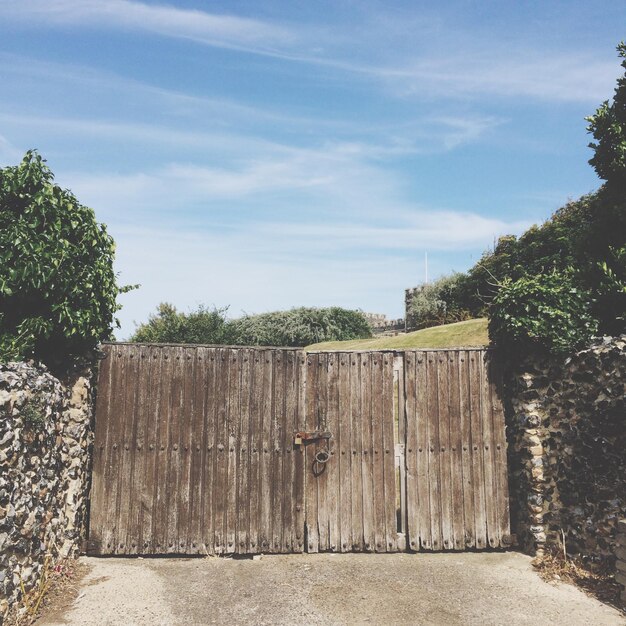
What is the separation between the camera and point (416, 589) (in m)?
6.03

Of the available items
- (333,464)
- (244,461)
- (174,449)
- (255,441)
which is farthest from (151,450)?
(333,464)

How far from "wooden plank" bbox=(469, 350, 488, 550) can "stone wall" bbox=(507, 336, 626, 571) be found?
16.8 inches

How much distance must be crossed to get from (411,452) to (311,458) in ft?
4.32

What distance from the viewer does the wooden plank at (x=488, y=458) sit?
722cm

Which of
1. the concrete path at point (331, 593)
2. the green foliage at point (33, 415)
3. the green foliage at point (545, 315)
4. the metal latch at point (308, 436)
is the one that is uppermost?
the green foliage at point (545, 315)

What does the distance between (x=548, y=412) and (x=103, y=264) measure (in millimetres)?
5745

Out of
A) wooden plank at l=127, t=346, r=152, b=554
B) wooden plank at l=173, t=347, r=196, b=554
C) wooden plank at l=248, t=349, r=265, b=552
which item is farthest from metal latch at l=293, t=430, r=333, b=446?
wooden plank at l=127, t=346, r=152, b=554

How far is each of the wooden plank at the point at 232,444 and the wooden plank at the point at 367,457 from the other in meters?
1.64

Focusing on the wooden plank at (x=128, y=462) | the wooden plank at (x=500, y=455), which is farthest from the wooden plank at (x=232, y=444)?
the wooden plank at (x=500, y=455)

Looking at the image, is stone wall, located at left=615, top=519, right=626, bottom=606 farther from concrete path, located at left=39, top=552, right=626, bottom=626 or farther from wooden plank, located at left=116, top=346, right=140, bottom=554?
wooden plank, located at left=116, top=346, right=140, bottom=554

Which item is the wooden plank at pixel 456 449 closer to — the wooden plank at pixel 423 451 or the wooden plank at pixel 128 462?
the wooden plank at pixel 423 451

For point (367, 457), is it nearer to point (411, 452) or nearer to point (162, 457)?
point (411, 452)

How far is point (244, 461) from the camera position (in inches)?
284

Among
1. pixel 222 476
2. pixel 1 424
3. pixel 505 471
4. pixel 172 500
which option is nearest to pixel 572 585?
pixel 505 471
